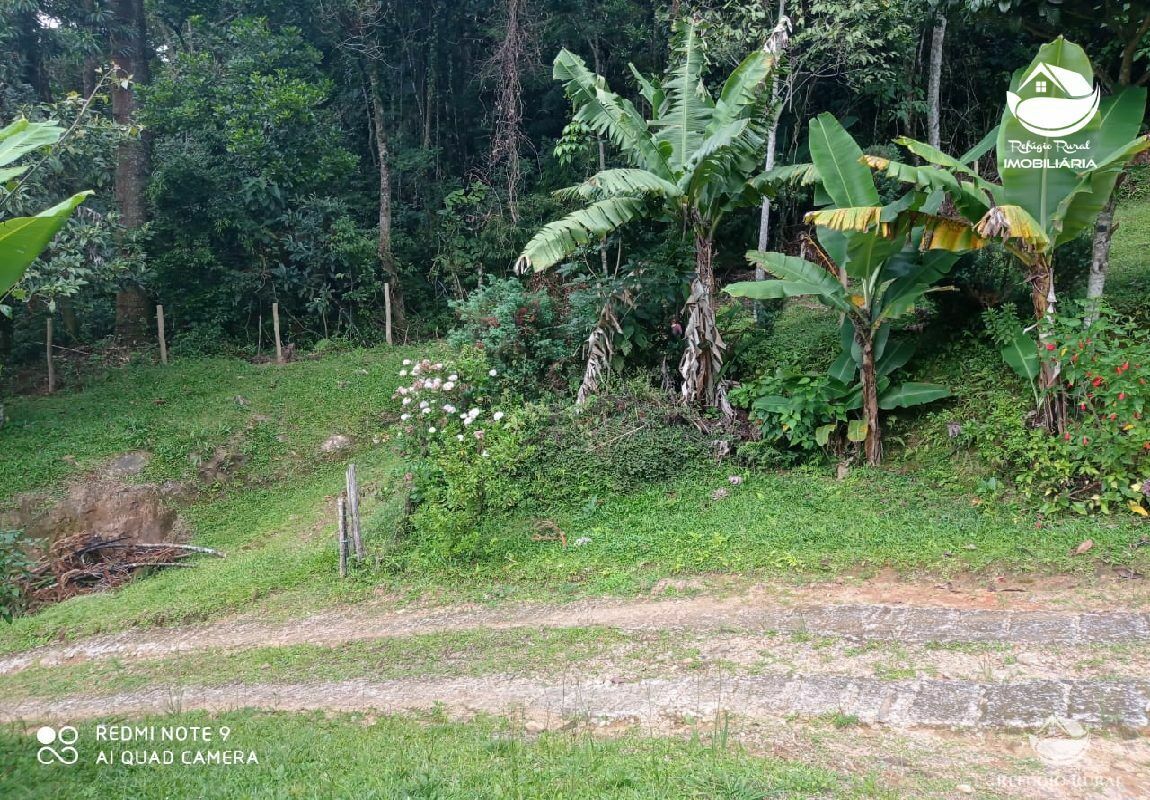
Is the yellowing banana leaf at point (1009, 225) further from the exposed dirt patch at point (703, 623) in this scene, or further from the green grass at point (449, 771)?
the green grass at point (449, 771)

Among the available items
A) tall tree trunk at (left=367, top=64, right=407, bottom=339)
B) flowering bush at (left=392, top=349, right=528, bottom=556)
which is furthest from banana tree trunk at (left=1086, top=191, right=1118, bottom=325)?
tall tree trunk at (left=367, top=64, right=407, bottom=339)

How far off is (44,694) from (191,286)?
13385 mm

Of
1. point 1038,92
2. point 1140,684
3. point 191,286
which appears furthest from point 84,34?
point 1140,684

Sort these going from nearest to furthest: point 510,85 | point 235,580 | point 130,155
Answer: point 235,580 → point 510,85 → point 130,155

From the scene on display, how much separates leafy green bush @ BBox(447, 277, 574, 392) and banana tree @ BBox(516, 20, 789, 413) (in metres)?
1.63

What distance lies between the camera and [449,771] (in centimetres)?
397

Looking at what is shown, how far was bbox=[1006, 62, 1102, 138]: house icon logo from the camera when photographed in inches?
275

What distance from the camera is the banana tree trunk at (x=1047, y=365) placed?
7129 mm

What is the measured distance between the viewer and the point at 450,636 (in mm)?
6504

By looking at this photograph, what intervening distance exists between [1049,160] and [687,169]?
355 centimetres

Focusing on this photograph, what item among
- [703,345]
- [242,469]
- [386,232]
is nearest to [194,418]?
[242,469]

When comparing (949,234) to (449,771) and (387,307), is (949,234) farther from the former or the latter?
(387,307)

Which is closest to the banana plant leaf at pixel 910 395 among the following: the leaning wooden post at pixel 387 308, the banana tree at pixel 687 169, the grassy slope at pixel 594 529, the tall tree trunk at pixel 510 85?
the grassy slope at pixel 594 529

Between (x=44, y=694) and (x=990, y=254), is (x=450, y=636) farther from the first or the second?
(x=990, y=254)
